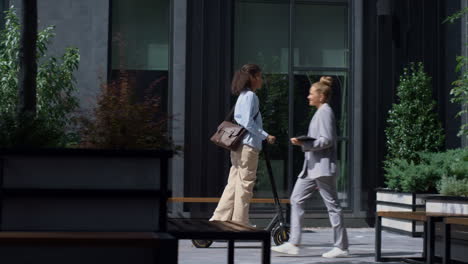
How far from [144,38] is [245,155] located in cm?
704

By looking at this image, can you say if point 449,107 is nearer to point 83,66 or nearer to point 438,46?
point 438,46

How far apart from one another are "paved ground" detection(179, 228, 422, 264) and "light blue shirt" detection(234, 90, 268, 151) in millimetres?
1148

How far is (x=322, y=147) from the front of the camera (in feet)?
31.4

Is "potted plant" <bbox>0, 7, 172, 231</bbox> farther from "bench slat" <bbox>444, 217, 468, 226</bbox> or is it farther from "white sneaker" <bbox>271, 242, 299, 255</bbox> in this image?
"white sneaker" <bbox>271, 242, 299, 255</bbox>

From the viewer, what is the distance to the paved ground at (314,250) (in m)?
9.40

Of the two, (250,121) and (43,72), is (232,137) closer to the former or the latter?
(250,121)

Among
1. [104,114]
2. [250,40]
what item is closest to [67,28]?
[250,40]

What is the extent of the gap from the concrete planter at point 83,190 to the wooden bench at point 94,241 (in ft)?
0.42

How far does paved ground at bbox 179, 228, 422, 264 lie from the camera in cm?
940

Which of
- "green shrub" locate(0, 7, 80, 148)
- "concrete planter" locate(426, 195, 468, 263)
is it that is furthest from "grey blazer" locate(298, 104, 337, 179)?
"green shrub" locate(0, 7, 80, 148)

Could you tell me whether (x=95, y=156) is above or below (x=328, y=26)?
below

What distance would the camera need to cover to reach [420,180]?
13.8 m

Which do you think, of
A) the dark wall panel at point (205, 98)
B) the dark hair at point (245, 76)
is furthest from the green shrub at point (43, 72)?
the dark hair at point (245, 76)

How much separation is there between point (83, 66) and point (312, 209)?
15.1ft
